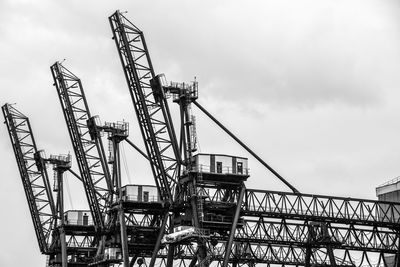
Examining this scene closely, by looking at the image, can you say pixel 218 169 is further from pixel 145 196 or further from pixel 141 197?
pixel 141 197

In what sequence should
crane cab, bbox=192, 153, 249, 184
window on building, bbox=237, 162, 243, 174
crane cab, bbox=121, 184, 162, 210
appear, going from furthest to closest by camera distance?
crane cab, bbox=121, 184, 162, 210, window on building, bbox=237, 162, 243, 174, crane cab, bbox=192, 153, 249, 184

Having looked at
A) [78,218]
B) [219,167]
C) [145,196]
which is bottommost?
[145,196]

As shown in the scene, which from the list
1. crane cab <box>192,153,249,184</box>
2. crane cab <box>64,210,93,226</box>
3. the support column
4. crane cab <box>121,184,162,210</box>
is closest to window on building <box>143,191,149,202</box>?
crane cab <box>121,184,162,210</box>

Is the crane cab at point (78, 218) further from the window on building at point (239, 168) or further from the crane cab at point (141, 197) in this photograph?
the window on building at point (239, 168)

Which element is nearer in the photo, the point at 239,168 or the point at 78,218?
the point at 239,168

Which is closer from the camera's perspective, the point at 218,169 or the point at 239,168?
the point at 218,169

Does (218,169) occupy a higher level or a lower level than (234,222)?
higher

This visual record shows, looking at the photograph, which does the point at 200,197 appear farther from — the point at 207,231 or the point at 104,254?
the point at 104,254

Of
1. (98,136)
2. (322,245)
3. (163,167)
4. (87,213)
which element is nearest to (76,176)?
(87,213)

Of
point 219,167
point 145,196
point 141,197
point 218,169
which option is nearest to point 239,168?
point 219,167

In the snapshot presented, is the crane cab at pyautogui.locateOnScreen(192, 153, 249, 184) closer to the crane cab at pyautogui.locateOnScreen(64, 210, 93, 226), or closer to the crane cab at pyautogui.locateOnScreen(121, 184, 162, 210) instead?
the crane cab at pyautogui.locateOnScreen(121, 184, 162, 210)

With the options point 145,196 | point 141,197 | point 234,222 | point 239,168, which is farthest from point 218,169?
point 141,197

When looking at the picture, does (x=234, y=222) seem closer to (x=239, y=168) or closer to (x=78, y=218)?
(x=239, y=168)

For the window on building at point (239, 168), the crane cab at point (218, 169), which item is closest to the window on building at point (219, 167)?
the crane cab at point (218, 169)
